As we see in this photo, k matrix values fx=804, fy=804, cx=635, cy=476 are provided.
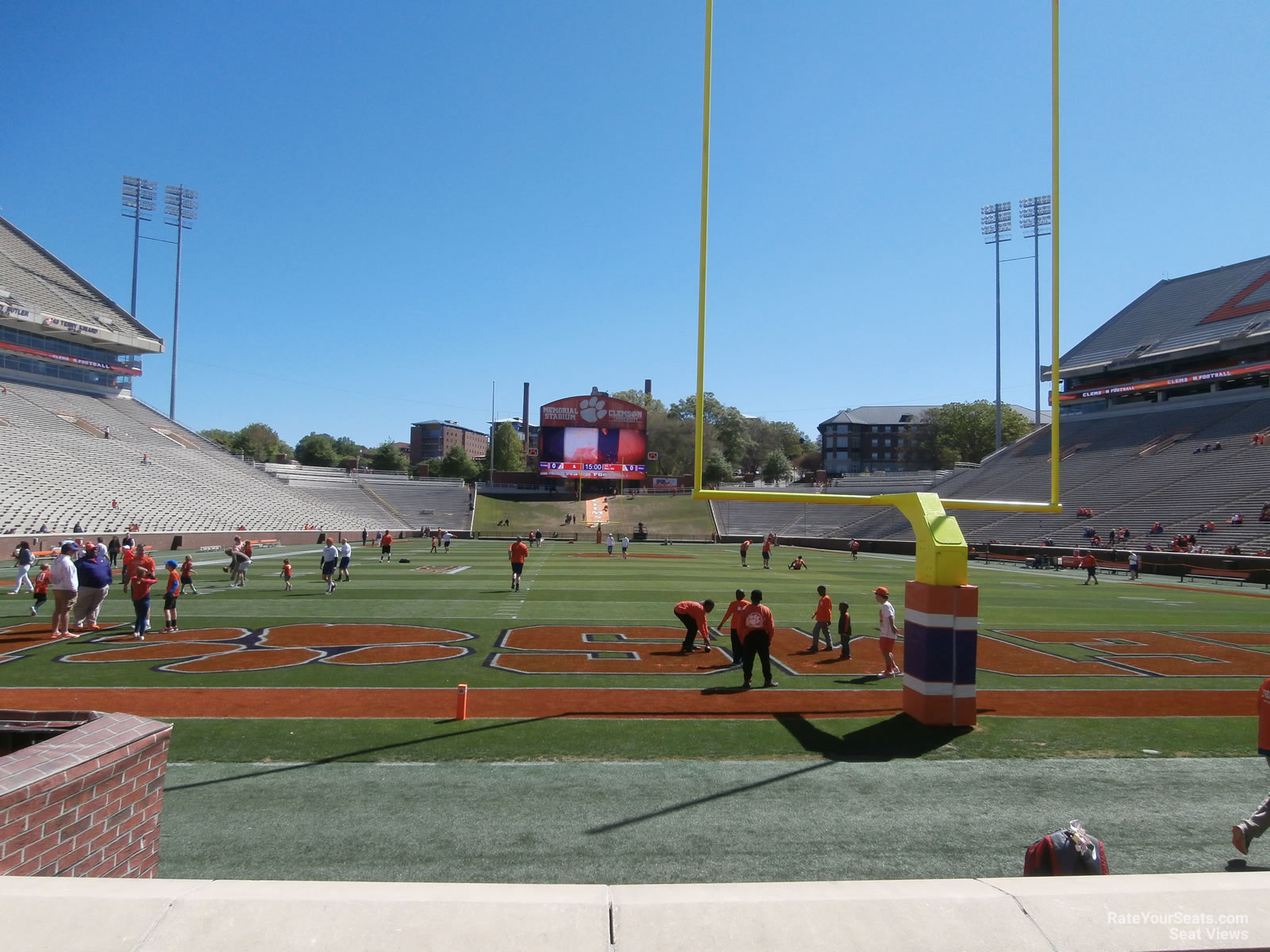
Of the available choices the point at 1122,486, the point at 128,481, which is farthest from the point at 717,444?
the point at 128,481

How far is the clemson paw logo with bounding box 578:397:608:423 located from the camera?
69.9 m

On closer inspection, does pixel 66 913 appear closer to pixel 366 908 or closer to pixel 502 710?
pixel 366 908

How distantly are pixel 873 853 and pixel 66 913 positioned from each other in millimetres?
4936

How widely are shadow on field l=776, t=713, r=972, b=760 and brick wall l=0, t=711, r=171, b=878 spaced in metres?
5.97

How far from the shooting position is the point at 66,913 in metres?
2.45

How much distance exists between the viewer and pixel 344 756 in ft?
25.7

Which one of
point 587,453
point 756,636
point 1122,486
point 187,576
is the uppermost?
point 587,453

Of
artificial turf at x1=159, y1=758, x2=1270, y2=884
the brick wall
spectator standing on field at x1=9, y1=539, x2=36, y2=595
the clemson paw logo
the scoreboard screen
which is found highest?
the clemson paw logo

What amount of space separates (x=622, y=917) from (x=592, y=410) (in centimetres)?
6793

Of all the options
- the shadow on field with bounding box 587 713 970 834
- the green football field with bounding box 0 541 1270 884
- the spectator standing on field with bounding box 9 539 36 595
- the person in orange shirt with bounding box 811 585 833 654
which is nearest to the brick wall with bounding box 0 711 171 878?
the green football field with bounding box 0 541 1270 884

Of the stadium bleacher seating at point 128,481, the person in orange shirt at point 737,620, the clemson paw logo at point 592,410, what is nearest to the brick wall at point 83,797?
the person in orange shirt at point 737,620

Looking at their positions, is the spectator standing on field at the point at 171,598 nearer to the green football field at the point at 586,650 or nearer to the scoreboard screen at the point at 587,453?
the green football field at the point at 586,650

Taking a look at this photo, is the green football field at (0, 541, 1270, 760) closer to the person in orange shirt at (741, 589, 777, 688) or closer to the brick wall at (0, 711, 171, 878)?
the person in orange shirt at (741, 589, 777, 688)

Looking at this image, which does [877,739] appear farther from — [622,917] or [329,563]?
[329,563]
